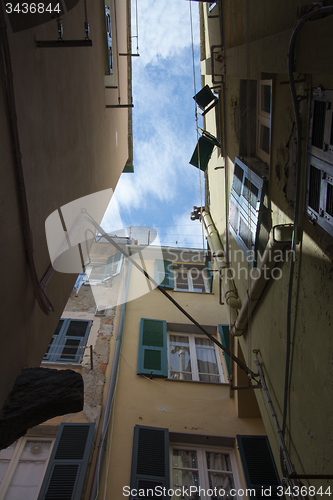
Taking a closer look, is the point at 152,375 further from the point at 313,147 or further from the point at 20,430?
the point at 313,147

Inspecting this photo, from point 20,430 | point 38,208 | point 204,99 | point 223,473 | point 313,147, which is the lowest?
point 223,473

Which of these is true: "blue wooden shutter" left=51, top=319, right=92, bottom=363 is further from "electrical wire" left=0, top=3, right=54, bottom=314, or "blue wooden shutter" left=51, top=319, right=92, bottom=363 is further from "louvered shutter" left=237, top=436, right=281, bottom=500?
"electrical wire" left=0, top=3, right=54, bottom=314

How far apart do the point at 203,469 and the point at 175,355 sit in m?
2.70

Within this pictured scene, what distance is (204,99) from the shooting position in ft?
24.2

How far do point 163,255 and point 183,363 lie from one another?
4.75m

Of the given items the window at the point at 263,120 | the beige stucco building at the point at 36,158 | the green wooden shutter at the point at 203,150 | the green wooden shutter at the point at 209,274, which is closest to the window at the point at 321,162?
the beige stucco building at the point at 36,158

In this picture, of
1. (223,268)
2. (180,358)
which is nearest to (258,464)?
(180,358)

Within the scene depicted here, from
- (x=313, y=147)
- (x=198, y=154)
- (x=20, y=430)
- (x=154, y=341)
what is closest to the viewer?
(x=20, y=430)

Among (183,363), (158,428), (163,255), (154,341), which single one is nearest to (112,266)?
(163,255)

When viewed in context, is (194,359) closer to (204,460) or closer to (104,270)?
(204,460)

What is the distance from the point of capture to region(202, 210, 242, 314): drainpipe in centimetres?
624

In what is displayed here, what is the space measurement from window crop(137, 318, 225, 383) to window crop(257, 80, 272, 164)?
4.94 meters

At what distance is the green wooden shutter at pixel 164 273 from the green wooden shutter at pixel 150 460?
4.91 metres

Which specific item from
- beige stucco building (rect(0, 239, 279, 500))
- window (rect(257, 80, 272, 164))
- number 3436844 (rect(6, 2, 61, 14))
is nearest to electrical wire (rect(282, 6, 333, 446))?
beige stucco building (rect(0, 239, 279, 500))
